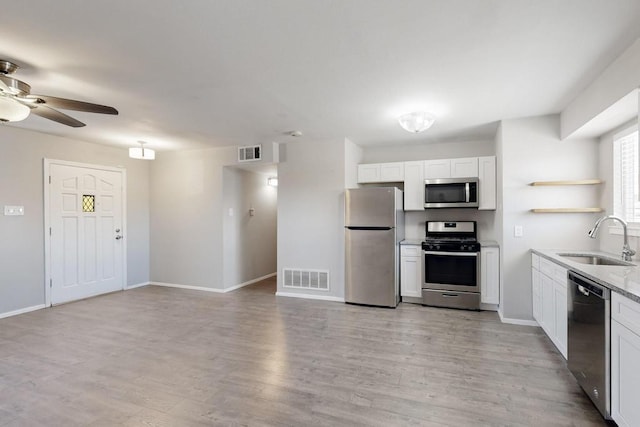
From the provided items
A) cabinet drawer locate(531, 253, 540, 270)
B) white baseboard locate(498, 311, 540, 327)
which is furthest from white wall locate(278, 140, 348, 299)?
cabinet drawer locate(531, 253, 540, 270)

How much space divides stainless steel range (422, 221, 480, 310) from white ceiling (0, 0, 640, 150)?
5.62 feet

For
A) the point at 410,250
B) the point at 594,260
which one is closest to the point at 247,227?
the point at 410,250

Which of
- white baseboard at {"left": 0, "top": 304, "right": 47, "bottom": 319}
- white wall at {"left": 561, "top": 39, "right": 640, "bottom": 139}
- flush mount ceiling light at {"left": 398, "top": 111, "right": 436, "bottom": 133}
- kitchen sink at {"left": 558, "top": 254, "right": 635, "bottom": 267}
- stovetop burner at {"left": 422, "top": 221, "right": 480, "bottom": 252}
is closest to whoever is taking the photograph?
white wall at {"left": 561, "top": 39, "right": 640, "bottom": 139}

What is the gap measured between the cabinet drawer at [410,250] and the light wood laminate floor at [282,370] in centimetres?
86

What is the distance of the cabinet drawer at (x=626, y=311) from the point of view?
5.27 feet

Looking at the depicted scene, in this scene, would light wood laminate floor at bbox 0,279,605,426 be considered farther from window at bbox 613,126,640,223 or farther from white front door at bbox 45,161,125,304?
window at bbox 613,126,640,223

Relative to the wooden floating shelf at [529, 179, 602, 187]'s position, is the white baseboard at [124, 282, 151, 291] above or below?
below

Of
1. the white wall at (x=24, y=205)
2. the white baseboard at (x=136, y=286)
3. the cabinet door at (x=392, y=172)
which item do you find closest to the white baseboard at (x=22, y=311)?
the white wall at (x=24, y=205)

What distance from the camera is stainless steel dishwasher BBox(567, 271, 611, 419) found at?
6.21 ft

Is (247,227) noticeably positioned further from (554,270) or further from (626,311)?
(626,311)

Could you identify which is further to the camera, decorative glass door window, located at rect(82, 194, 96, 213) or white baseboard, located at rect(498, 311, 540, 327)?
decorative glass door window, located at rect(82, 194, 96, 213)

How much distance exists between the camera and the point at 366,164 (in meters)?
5.21

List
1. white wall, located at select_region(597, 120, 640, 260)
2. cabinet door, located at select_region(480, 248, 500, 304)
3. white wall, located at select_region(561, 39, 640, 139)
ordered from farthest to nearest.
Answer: cabinet door, located at select_region(480, 248, 500, 304), white wall, located at select_region(597, 120, 640, 260), white wall, located at select_region(561, 39, 640, 139)

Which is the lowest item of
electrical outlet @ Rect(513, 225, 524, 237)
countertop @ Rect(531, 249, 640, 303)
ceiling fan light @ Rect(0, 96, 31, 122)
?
countertop @ Rect(531, 249, 640, 303)
